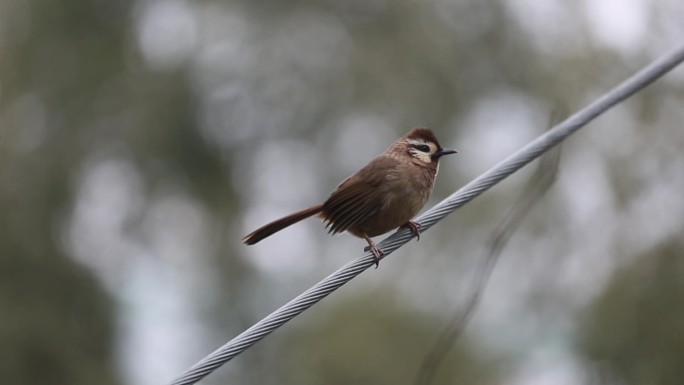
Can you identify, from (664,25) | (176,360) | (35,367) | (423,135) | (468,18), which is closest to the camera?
(423,135)

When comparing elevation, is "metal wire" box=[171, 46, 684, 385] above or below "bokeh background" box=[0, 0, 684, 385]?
above

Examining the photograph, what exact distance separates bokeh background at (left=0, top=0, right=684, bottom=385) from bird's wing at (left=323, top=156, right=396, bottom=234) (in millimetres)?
7024

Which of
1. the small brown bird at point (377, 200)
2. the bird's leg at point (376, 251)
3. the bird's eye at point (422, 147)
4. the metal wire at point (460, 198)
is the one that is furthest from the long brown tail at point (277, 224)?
the metal wire at point (460, 198)

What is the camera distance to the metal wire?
3.68 meters

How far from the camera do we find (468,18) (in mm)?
15977

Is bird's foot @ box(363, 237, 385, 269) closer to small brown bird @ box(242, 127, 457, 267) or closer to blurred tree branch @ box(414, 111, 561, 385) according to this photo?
small brown bird @ box(242, 127, 457, 267)

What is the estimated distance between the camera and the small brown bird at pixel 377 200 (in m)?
5.19

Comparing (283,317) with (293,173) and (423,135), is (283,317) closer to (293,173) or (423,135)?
(423,135)

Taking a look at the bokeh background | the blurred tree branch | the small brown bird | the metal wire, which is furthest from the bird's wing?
the bokeh background

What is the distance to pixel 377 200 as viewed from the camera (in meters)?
5.21

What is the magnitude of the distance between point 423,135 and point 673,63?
74.6 inches

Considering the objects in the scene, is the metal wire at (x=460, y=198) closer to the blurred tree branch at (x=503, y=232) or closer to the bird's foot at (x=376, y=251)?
the blurred tree branch at (x=503, y=232)

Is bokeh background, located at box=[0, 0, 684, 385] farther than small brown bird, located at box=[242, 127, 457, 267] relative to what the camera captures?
Yes

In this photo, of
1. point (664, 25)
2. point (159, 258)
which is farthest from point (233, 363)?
point (664, 25)
